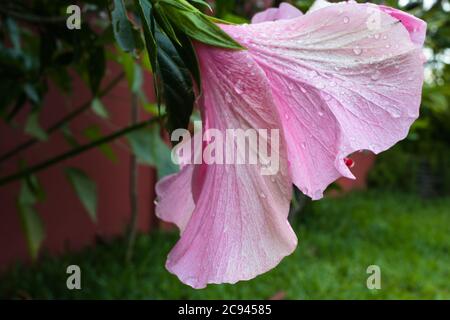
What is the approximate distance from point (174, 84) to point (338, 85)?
145mm

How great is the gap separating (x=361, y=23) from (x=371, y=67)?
4 cm

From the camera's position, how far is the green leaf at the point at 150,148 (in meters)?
1.50

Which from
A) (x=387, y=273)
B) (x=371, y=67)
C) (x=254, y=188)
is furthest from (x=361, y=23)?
(x=387, y=273)

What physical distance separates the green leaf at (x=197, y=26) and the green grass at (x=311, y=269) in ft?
2.98

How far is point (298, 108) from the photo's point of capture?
1.53 ft

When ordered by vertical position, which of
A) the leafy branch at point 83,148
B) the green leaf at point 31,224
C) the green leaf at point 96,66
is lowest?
the green leaf at point 31,224

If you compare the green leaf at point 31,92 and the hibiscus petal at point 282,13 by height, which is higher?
the hibiscus petal at point 282,13

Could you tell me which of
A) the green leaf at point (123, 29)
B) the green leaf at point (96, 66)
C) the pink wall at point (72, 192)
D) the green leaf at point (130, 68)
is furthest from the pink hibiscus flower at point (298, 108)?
the pink wall at point (72, 192)

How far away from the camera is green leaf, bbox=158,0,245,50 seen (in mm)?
463

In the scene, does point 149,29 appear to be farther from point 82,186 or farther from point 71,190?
point 71,190

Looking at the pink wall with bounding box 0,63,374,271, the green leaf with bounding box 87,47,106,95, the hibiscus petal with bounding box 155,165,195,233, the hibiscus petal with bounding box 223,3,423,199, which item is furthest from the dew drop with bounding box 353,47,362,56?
the pink wall with bounding box 0,63,374,271

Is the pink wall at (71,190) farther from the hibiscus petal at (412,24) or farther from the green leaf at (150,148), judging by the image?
the hibiscus petal at (412,24)

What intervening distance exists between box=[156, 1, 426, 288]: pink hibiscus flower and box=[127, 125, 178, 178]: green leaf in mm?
997
